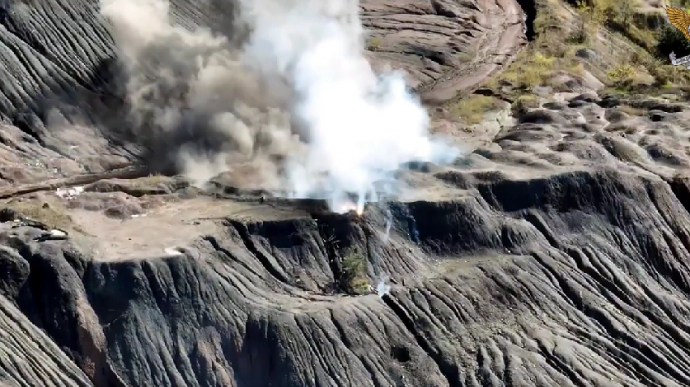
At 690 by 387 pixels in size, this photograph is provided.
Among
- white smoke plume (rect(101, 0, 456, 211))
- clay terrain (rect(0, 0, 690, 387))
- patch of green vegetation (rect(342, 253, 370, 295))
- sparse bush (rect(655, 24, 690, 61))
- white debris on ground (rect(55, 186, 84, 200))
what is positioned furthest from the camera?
sparse bush (rect(655, 24, 690, 61))

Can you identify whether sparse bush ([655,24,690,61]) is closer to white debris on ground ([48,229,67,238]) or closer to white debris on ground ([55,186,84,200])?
white debris on ground ([55,186,84,200])

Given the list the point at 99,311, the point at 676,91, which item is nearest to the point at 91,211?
the point at 99,311

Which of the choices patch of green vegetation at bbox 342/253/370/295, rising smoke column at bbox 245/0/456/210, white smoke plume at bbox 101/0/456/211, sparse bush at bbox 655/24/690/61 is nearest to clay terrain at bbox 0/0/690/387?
patch of green vegetation at bbox 342/253/370/295

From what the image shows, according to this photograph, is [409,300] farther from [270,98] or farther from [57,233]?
[270,98]

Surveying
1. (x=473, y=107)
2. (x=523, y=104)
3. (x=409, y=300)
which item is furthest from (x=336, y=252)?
(x=523, y=104)

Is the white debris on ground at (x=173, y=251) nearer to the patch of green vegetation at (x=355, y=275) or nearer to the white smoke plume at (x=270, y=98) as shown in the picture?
the patch of green vegetation at (x=355, y=275)

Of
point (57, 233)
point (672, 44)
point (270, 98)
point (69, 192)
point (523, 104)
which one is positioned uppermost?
point (672, 44)
